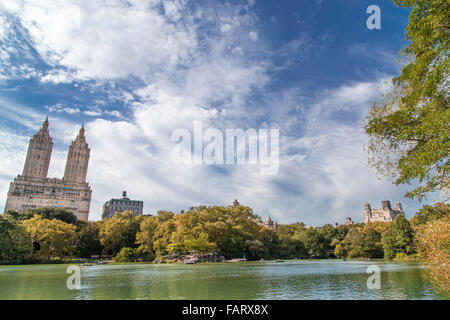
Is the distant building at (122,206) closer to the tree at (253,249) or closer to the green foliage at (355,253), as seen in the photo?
the tree at (253,249)

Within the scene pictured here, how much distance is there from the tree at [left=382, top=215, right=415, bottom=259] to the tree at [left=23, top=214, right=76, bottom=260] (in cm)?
6118

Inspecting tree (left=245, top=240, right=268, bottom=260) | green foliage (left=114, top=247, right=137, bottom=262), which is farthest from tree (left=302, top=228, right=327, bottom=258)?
green foliage (left=114, top=247, right=137, bottom=262)

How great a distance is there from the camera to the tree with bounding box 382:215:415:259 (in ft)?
176

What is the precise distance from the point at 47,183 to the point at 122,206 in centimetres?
3890

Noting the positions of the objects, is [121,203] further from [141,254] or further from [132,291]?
[132,291]

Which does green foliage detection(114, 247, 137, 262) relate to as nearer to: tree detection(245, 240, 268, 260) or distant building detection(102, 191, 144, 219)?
tree detection(245, 240, 268, 260)

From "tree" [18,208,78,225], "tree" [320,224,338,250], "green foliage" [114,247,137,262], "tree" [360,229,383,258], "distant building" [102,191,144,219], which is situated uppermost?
"distant building" [102,191,144,219]

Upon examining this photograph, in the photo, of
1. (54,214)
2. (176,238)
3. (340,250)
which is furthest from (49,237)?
(340,250)

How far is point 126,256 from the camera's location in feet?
182

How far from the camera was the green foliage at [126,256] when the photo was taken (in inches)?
2158

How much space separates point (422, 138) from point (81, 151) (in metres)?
166

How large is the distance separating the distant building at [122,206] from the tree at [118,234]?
9397 centimetres

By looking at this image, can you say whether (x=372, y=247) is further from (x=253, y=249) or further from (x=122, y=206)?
(x=122, y=206)
